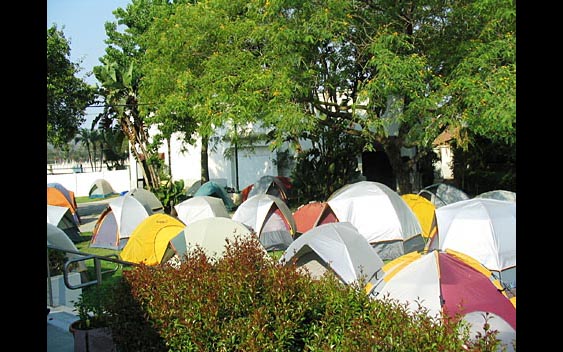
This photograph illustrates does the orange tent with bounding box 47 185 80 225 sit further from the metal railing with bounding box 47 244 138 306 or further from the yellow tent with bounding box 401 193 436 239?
the yellow tent with bounding box 401 193 436 239

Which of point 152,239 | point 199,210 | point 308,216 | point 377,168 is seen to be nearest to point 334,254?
point 152,239

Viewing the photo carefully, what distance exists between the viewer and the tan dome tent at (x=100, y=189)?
109 feet

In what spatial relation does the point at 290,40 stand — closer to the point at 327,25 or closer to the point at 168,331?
the point at 327,25

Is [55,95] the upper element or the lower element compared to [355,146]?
upper

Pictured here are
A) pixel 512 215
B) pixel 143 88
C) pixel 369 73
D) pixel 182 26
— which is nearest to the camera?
pixel 512 215

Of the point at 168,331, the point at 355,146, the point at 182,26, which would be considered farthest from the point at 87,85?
the point at 168,331

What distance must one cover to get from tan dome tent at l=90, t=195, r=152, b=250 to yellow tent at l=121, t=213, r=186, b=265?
2685 mm

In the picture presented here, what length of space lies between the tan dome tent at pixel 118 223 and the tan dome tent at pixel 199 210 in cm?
102

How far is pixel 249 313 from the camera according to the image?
3943 millimetres

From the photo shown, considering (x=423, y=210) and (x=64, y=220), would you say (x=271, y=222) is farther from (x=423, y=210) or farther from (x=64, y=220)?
(x=64, y=220)

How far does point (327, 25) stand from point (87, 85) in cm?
1121

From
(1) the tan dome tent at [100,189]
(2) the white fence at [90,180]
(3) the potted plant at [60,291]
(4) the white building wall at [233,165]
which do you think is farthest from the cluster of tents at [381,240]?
(2) the white fence at [90,180]

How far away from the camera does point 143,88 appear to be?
19672mm

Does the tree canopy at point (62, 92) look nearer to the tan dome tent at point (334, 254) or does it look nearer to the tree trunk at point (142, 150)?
the tree trunk at point (142, 150)
